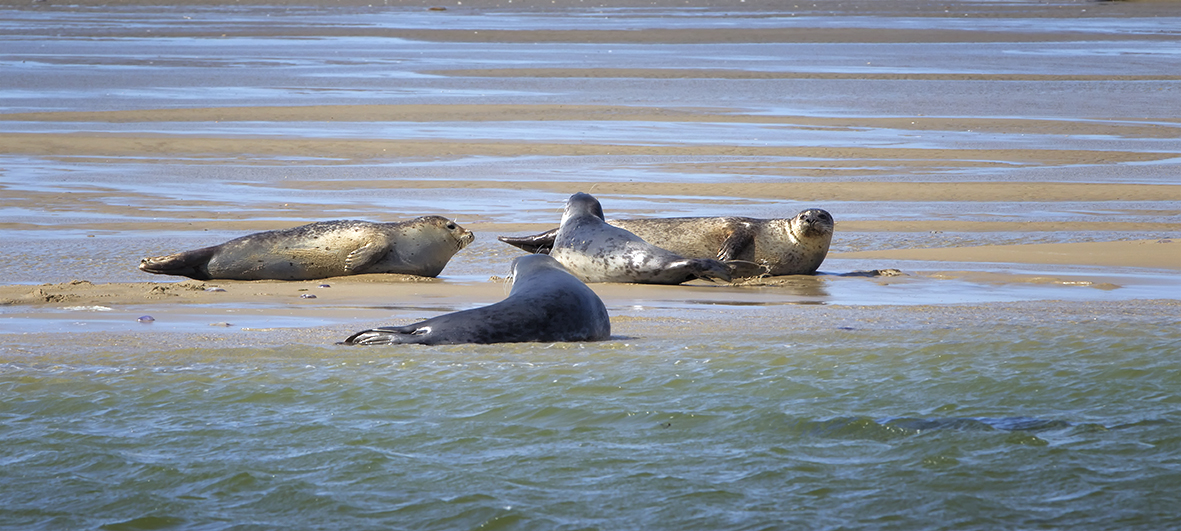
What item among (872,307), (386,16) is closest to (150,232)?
(872,307)

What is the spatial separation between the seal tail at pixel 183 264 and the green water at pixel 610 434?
2.17 metres

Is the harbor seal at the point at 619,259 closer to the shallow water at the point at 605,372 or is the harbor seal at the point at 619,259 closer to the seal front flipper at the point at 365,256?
the shallow water at the point at 605,372

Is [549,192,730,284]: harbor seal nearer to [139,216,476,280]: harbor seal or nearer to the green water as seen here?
[139,216,476,280]: harbor seal

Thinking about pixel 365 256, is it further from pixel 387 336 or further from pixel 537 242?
pixel 387 336

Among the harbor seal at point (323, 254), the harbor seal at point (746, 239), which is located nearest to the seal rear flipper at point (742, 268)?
the harbor seal at point (746, 239)

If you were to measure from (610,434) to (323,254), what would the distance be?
3700 mm

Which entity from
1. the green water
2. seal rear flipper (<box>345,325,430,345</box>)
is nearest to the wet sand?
seal rear flipper (<box>345,325,430,345</box>)

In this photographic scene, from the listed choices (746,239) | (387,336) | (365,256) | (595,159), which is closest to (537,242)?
(365,256)

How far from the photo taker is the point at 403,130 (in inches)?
634

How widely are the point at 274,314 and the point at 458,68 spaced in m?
19.2

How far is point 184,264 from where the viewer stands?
741 centimetres

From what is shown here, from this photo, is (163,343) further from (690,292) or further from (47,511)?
(690,292)

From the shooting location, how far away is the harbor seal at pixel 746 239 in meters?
8.05

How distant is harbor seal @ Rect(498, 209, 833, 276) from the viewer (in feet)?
26.4
